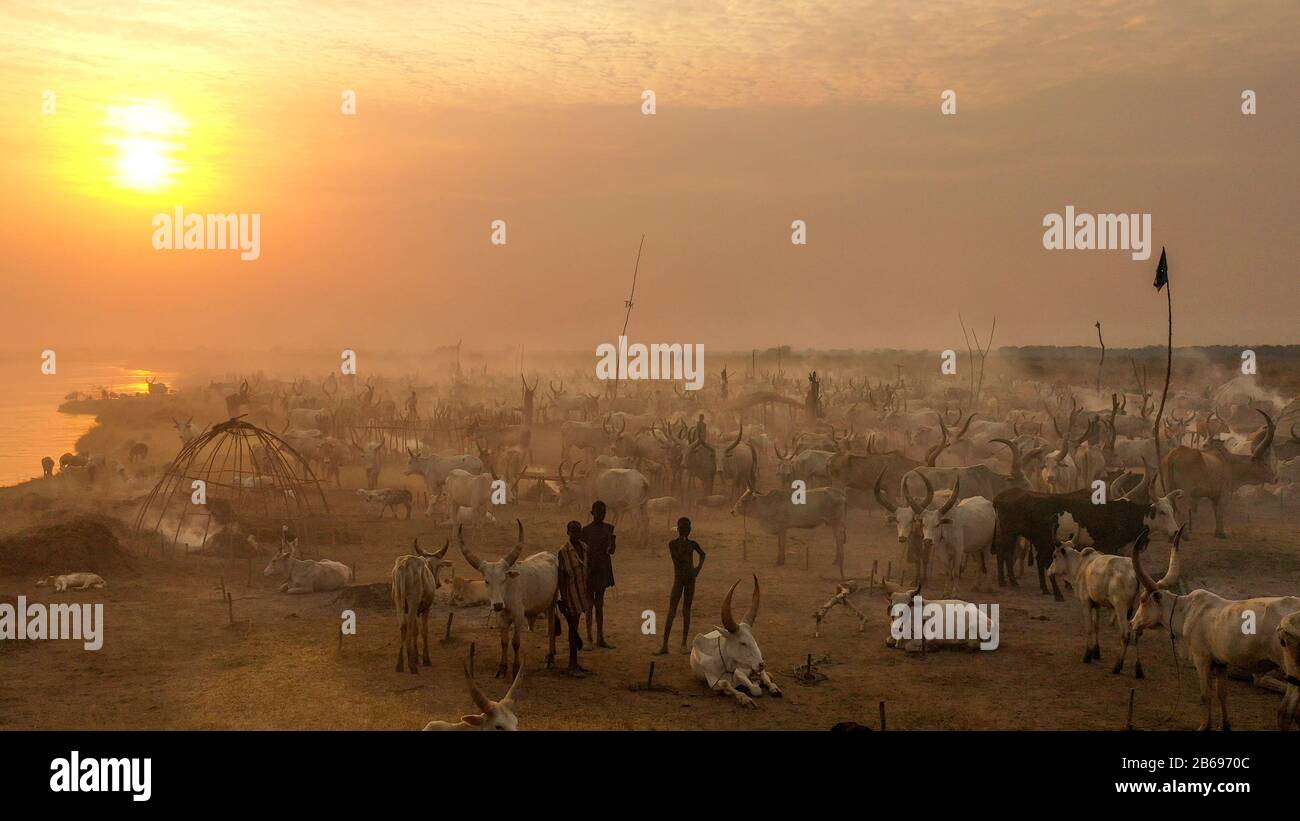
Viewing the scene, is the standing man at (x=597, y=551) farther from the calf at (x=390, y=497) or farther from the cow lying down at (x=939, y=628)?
the calf at (x=390, y=497)

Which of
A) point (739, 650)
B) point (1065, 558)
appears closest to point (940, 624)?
point (1065, 558)

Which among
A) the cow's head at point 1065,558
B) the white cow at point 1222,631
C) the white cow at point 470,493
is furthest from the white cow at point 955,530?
the white cow at point 470,493

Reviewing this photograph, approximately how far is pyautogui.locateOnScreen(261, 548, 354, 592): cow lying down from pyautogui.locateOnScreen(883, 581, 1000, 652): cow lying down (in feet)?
30.3

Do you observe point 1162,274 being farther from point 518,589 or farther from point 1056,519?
point 518,589

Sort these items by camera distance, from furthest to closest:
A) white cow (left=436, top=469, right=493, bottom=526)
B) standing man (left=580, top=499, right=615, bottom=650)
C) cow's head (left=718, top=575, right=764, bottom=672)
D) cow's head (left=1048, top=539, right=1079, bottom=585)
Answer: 1. white cow (left=436, top=469, right=493, bottom=526)
2. cow's head (left=1048, top=539, right=1079, bottom=585)
3. standing man (left=580, top=499, right=615, bottom=650)
4. cow's head (left=718, top=575, right=764, bottom=672)

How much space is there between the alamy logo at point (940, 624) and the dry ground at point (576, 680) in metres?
0.27

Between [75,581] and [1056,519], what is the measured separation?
1662 centimetres

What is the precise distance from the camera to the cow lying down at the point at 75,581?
16219 mm

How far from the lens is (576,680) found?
480 inches

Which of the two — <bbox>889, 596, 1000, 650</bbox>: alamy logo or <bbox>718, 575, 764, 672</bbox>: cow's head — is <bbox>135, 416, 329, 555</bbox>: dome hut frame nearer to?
<bbox>718, 575, 764, 672</bbox>: cow's head

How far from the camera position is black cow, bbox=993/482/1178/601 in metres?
17.0

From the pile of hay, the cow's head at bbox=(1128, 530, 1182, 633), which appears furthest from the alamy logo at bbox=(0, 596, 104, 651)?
the cow's head at bbox=(1128, 530, 1182, 633)
